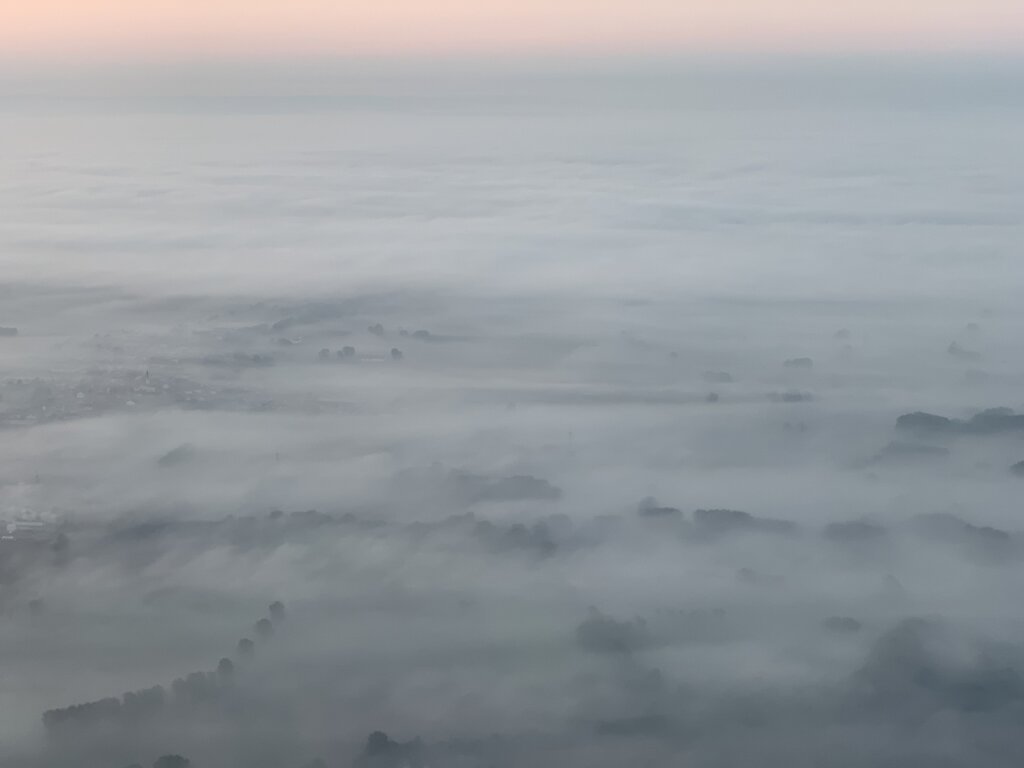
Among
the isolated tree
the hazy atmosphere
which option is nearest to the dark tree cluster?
the hazy atmosphere

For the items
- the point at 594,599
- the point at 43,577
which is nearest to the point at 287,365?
the point at 43,577

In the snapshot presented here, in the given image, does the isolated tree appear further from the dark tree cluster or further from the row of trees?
the dark tree cluster

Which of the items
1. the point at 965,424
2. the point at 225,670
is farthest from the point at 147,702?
the point at 965,424

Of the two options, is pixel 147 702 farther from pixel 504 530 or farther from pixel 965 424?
pixel 965 424

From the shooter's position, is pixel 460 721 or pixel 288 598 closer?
pixel 460 721

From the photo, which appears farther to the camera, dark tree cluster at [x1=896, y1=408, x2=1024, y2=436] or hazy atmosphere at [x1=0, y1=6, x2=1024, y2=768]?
dark tree cluster at [x1=896, y1=408, x2=1024, y2=436]

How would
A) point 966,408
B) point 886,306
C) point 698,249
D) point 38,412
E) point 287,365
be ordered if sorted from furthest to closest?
point 698,249
point 886,306
point 287,365
point 966,408
point 38,412

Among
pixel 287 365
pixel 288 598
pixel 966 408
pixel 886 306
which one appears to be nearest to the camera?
pixel 288 598

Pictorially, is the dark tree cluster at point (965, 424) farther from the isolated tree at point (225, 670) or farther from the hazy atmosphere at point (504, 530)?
the isolated tree at point (225, 670)

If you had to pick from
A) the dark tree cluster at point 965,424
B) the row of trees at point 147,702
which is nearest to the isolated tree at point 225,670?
the row of trees at point 147,702

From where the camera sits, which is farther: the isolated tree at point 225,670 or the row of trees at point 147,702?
the isolated tree at point 225,670

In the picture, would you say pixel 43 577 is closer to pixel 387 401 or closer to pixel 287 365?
pixel 387 401
